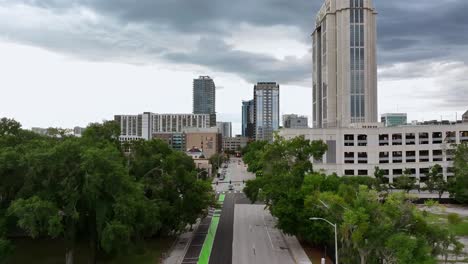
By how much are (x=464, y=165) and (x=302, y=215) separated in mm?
47554

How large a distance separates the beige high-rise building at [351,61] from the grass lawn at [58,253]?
77203 mm

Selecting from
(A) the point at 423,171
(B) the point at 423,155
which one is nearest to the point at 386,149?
(B) the point at 423,155

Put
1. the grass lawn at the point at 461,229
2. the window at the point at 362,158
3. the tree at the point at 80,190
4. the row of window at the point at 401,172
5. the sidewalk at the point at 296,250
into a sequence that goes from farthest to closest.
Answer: the window at the point at 362,158 < the row of window at the point at 401,172 < the grass lawn at the point at 461,229 < the sidewalk at the point at 296,250 < the tree at the point at 80,190

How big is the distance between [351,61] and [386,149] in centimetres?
2697

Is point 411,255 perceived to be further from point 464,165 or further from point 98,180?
point 464,165

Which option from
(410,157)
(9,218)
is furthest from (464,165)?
(9,218)

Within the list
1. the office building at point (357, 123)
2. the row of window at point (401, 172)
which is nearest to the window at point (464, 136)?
the office building at point (357, 123)

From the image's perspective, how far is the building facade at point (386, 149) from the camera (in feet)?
319

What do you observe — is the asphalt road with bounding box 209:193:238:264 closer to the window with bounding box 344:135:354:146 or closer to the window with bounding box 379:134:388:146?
the window with bounding box 344:135:354:146

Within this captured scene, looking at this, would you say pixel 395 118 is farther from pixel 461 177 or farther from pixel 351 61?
pixel 461 177

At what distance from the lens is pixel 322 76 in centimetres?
12719

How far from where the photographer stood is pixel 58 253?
45156mm

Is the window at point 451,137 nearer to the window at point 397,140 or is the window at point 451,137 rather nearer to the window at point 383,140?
the window at point 397,140

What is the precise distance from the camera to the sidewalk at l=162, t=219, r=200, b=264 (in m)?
42.8
